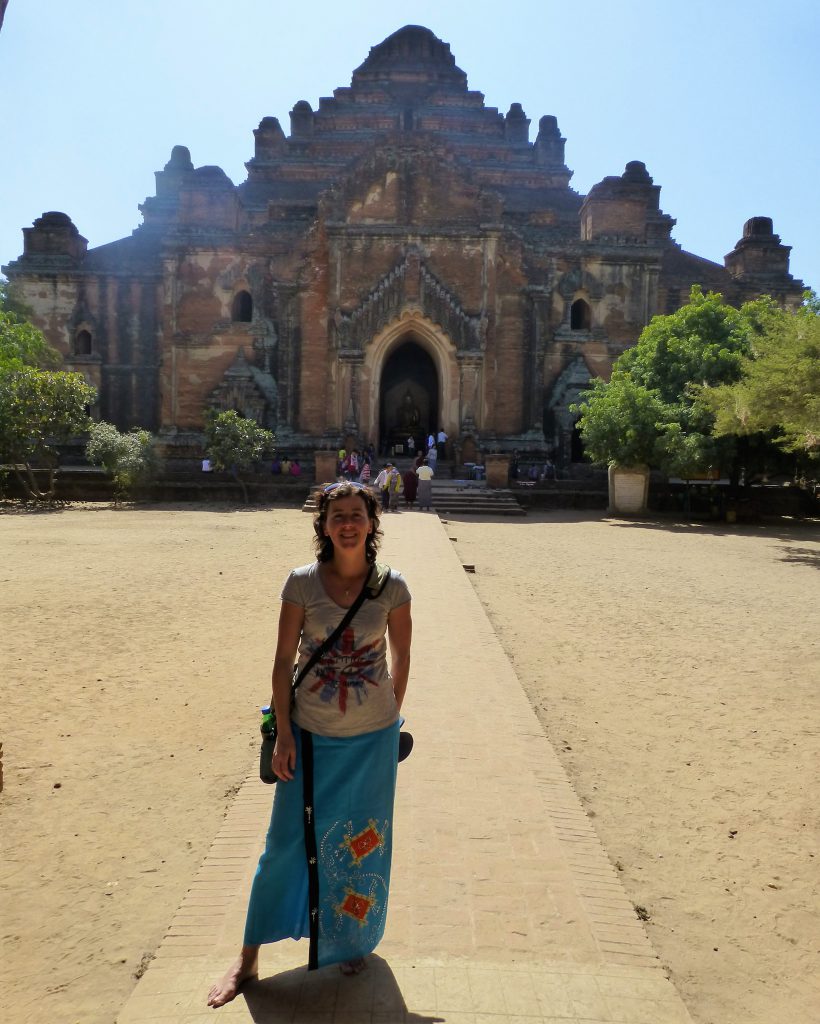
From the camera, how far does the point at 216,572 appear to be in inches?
482

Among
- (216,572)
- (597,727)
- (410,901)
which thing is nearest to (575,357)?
(216,572)

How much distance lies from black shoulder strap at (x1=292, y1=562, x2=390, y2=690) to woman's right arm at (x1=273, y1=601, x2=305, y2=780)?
0.21 feet

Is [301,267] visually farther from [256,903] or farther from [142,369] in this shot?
[256,903]

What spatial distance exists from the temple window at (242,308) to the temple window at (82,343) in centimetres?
675

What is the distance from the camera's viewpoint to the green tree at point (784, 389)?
14.4m

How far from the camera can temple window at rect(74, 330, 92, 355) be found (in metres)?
32.8

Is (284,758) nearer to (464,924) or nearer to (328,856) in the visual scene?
(328,856)

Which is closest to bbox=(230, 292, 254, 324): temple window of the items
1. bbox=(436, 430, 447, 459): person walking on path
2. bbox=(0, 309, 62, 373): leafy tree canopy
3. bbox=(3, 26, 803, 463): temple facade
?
bbox=(3, 26, 803, 463): temple facade

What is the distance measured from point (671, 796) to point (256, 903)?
3038mm

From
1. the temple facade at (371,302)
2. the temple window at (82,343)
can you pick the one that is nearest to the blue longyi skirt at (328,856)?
the temple facade at (371,302)

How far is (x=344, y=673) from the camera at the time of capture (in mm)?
2875

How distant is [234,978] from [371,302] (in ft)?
87.6

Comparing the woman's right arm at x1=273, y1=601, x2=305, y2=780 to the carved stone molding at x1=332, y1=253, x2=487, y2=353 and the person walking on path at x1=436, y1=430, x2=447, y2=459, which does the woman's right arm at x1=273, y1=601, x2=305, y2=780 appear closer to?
the person walking on path at x1=436, y1=430, x2=447, y2=459

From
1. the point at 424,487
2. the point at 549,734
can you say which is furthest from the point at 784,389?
the point at 549,734
